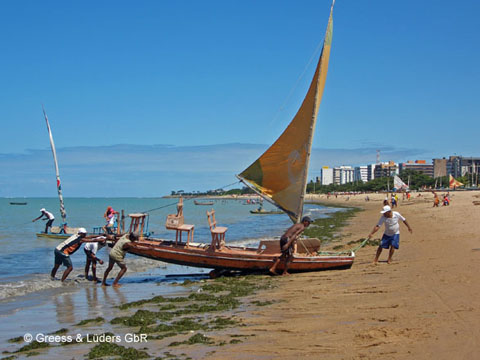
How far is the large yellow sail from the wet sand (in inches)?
123

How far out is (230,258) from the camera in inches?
575

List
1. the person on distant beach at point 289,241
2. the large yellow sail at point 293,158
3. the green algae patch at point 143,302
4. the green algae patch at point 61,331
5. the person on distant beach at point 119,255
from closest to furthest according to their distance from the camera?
1. the green algae patch at point 61,331
2. the green algae patch at point 143,302
3. the person on distant beach at point 289,241
4. the person on distant beach at point 119,255
5. the large yellow sail at point 293,158

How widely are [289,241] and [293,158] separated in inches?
122

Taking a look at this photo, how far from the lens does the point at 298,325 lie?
24.6ft

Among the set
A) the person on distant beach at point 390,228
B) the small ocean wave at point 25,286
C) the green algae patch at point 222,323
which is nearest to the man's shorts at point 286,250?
the person on distant beach at point 390,228

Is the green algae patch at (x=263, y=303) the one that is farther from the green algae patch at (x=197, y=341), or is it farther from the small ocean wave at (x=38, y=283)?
the small ocean wave at (x=38, y=283)

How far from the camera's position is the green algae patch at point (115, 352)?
6.66 m

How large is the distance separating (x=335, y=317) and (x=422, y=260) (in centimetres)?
663

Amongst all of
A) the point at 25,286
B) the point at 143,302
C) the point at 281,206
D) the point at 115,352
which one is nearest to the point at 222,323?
the point at 115,352

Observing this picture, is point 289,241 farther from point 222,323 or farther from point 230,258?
point 222,323

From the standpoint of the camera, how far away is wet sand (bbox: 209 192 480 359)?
6062 mm

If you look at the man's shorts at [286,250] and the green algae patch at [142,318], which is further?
the man's shorts at [286,250]

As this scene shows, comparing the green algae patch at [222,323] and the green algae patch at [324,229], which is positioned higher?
the green algae patch at [222,323]

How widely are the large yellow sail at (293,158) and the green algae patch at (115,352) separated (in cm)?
886
